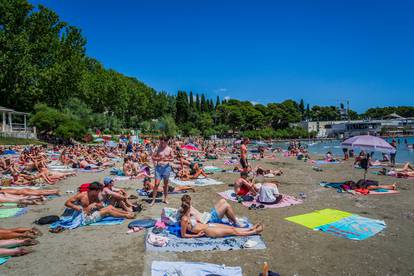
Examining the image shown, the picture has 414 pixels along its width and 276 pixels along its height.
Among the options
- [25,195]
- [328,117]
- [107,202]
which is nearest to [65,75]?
[25,195]

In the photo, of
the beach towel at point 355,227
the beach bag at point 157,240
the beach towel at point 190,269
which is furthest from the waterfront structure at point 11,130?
the beach towel at point 355,227

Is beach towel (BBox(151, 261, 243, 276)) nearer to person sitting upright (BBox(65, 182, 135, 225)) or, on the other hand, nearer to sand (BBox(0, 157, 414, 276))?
sand (BBox(0, 157, 414, 276))

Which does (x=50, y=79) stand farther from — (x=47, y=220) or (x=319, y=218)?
(x=319, y=218)

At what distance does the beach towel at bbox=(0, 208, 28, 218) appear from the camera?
6343 millimetres

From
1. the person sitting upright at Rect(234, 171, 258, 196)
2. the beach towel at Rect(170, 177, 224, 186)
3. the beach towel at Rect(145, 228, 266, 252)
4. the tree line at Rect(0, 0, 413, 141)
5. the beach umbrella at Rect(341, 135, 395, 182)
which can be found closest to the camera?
the beach towel at Rect(145, 228, 266, 252)

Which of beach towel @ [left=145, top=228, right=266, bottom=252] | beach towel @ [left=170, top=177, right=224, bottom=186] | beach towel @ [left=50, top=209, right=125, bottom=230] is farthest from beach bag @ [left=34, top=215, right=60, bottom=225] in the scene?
beach towel @ [left=170, top=177, right=224, bottom=186]

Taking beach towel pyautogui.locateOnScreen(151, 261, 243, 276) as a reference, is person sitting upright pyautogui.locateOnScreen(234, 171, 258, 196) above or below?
above

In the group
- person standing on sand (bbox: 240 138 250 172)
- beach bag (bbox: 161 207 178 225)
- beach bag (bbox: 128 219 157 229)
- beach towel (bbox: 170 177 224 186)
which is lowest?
beach towel (bbox: 170 177 224 186)

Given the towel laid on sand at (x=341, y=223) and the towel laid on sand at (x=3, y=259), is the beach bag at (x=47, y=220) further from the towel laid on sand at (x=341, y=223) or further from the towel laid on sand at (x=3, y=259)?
the towel laid on sand at (x=341, y=223)

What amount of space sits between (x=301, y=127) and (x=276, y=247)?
9017 centimetres

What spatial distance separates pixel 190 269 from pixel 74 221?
3.02m

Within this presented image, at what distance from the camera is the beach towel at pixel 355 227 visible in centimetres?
522

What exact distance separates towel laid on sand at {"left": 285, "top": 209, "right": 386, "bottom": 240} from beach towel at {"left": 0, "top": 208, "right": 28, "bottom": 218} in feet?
20.1

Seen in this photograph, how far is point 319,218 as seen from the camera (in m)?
6.23
